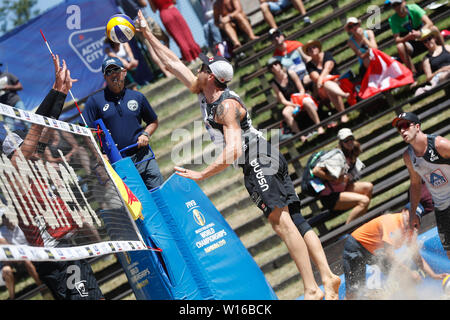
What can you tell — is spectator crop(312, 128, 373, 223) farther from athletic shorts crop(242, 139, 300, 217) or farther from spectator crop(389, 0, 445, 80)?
athletic shorts crop(242, 139, 300, 217)

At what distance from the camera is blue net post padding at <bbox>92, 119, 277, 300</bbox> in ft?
17.8

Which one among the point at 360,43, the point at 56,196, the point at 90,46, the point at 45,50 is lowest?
the point at 56,196

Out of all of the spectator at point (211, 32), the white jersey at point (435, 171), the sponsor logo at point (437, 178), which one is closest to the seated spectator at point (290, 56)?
the spectator at point (211, 32)

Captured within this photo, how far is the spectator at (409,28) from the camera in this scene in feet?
31.9

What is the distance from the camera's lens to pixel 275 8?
11703mm

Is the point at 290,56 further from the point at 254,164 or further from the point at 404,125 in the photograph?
the point at 254,164

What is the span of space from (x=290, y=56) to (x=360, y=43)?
1.22 meters

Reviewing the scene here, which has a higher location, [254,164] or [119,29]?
[119,29]

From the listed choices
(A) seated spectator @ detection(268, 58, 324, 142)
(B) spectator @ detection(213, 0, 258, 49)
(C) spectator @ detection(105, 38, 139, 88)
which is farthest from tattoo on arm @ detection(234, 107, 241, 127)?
(B) spectator @ detection(213, 0, 258, 49)

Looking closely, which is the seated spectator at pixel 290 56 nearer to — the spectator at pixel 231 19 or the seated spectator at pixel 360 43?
the seated spectator at pixel 360 43

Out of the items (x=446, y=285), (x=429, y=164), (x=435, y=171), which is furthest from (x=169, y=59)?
(x=446, y=285)
